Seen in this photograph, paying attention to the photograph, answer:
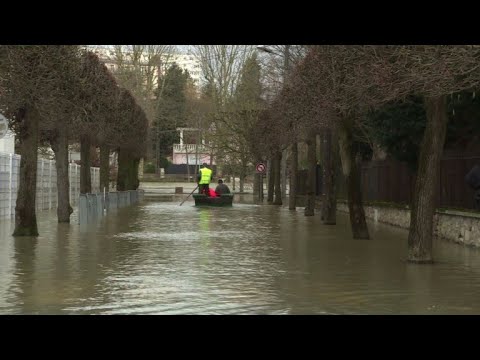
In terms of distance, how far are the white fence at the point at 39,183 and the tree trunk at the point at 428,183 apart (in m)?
17.8

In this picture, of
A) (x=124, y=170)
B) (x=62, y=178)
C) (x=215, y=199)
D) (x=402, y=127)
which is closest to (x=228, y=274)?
(x=402, y=127)

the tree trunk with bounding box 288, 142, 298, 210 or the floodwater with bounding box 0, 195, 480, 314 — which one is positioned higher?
the tree trunk with bounding box 288, 142, 298, 210

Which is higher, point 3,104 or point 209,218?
point 3,104

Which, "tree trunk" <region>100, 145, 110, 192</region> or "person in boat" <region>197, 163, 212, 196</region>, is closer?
"tree trunk" <region>100, 145, 110, 192</region>

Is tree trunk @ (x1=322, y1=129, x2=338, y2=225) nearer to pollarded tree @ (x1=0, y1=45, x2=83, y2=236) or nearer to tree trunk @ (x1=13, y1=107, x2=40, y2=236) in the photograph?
pollarded tree @ (x1=0, y1=45, x2=83, y2=236)

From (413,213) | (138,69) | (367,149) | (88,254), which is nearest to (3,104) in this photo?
(88,254)

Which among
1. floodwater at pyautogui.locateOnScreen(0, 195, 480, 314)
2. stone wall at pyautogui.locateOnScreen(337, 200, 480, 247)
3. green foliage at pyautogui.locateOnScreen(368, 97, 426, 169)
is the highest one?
green foliage at pyautogui.locateOnScreen(368, 97, 426, 169)

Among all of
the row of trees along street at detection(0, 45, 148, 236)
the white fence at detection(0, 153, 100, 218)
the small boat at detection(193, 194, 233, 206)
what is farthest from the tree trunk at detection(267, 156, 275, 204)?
the row of trees along street at detection(0, 45, 148, 236)

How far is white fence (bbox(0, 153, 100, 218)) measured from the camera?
1115 inches

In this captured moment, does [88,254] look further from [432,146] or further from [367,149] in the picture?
[367,149]

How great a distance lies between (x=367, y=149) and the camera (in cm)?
3756

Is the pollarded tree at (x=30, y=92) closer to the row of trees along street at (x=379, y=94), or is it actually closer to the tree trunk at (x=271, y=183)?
the row of trees along street at (x=379, y=94)

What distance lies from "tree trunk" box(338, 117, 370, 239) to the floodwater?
0.60 m
